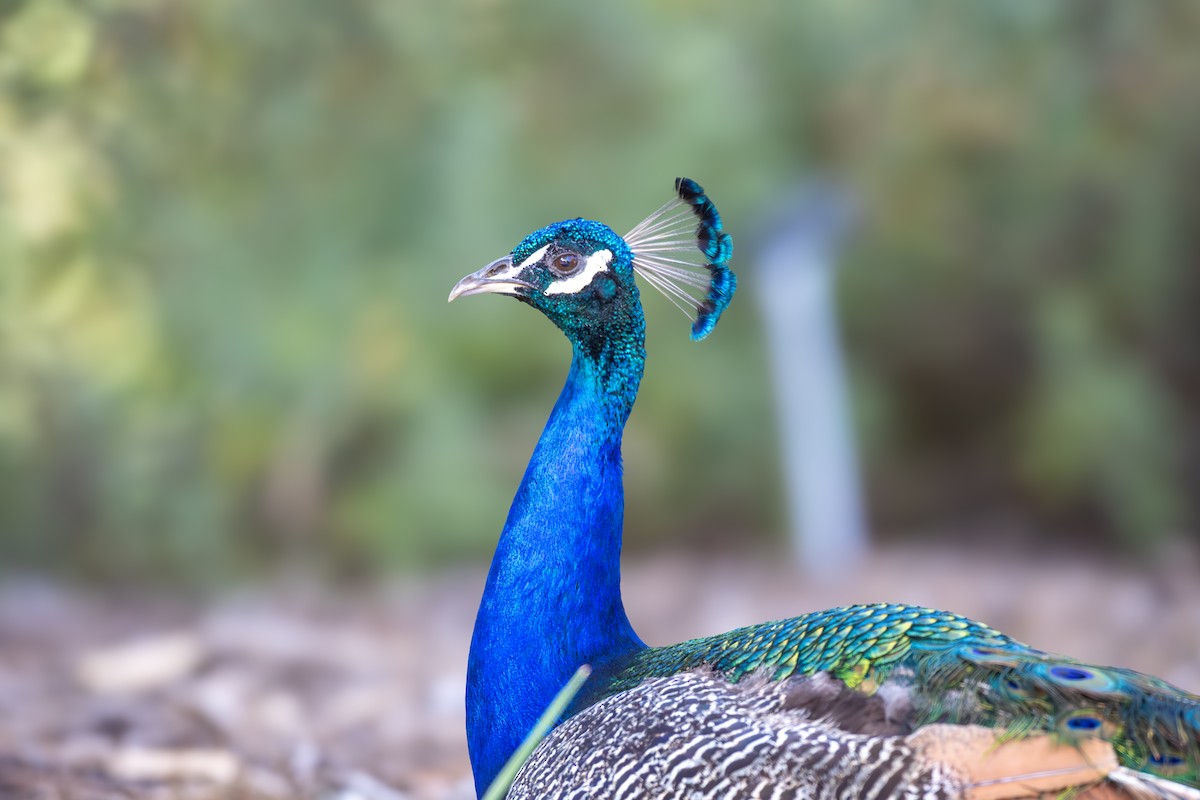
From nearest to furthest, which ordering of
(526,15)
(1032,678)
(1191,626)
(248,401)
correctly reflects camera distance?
(1032,678) → (1191,626) → (248,401) → (526,15)

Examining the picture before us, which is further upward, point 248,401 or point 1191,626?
point 248,401

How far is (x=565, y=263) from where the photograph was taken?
6.52ft

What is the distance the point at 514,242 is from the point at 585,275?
340 centimetres

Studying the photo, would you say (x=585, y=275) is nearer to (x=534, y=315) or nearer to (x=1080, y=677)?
(x=1080, y=677)

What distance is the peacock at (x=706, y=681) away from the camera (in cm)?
136

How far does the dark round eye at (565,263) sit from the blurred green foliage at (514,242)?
3301mm

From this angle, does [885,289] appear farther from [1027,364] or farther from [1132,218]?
[1132,218]

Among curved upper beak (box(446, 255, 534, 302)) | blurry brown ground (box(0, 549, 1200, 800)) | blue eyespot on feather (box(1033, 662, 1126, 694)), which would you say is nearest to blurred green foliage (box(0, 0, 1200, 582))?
blurry brown ground (box(0, 549, 1200, 800))

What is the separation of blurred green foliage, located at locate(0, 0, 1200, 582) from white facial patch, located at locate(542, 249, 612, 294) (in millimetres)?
A: 3319

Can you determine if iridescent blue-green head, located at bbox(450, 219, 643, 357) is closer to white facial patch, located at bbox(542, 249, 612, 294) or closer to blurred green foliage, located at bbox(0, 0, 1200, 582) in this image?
white facial patch, located at bbox(542, 249, 612, 294)

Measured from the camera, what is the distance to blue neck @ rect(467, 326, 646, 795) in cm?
190

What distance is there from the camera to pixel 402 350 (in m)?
5.26

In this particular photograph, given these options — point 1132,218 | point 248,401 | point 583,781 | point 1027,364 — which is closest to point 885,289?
point 1027,364

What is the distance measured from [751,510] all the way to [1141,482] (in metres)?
1.57
